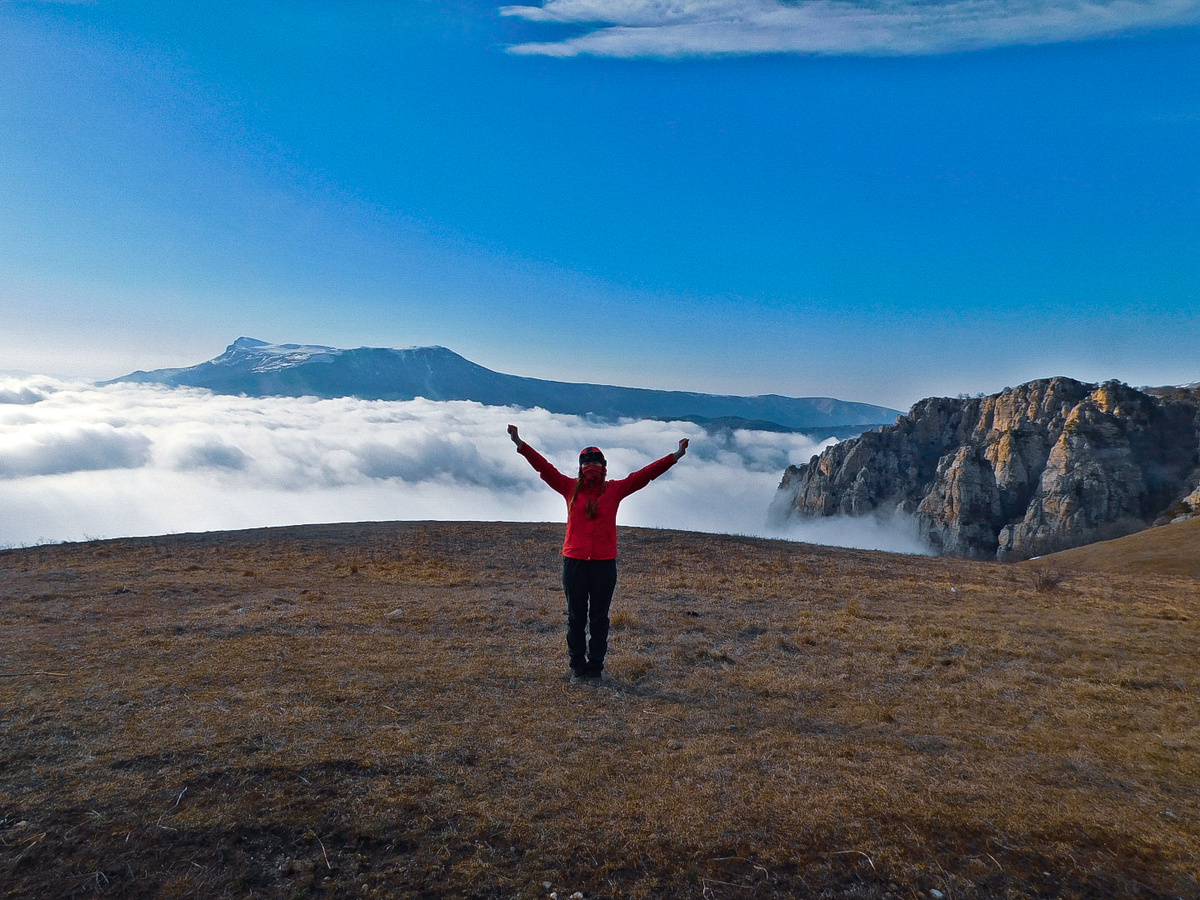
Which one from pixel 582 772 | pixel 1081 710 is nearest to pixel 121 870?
pixel 582 772

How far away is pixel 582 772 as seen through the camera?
5.30 metres

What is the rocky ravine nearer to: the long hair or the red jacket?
the red jacket

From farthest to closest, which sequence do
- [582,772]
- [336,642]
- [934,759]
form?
1. [336,642]
2. [934,759]
3. [582,772]

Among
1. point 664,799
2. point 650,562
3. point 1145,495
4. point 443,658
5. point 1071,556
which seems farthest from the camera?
point 1145,495

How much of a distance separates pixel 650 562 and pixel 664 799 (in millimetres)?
15557

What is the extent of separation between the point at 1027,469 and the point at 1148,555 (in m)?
71.4

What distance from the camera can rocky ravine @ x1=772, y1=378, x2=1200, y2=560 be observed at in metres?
74.2

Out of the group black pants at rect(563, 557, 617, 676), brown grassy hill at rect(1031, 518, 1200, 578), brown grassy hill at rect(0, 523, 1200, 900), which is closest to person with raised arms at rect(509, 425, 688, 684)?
black pants at rect(563, 557, 617, 676)

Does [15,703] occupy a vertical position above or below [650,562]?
above


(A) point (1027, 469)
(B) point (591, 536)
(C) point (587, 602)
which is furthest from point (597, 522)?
(A) point (1027, 469)

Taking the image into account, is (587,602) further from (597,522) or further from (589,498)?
(589,498)

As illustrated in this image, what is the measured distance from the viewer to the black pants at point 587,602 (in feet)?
25.1

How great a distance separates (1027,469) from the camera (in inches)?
3509

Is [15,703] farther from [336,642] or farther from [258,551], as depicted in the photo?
[258,551]
